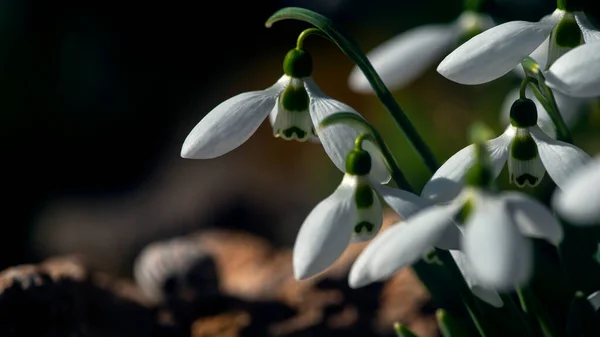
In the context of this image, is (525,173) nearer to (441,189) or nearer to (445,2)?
(441,189)

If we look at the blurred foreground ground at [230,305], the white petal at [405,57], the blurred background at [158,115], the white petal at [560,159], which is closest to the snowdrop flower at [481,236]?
the white petal at [560,159]

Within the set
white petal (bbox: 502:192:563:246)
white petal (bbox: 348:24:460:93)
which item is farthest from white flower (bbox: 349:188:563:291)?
white petal (bbox: 348:24:460:93)

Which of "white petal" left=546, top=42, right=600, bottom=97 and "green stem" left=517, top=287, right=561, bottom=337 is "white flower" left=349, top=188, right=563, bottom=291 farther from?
"green stem" left=517, top=287, right=561, bottom=337

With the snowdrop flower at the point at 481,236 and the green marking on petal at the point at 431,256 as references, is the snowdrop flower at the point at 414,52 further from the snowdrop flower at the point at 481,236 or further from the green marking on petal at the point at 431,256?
the snowdrop flower at the point at 481,236

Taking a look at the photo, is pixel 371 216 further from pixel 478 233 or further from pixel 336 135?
pixel 478 233

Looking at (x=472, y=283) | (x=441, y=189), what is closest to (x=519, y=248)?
(x=441, y=189)

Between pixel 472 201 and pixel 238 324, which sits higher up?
pixel 472 201
